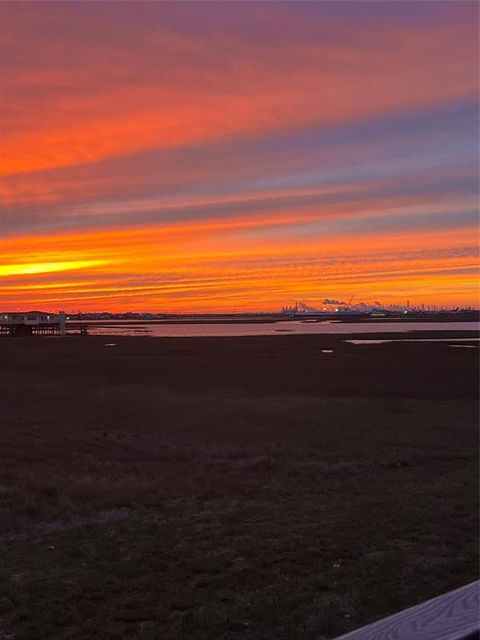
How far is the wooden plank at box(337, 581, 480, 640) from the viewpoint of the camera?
1.83m

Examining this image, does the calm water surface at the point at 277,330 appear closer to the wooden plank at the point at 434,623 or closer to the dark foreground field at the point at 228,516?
the dark foreground field at the point at 228,516

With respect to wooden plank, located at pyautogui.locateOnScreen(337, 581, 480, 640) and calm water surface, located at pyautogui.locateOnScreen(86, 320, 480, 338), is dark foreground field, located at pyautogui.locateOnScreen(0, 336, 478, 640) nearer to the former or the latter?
wooden plank, located at pyautogui.locateOnScreen(337, 581, 480, 640)

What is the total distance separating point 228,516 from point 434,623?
6726mm

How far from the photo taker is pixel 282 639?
4.72 metres

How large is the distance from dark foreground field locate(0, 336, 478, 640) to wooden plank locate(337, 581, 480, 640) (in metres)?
3.10

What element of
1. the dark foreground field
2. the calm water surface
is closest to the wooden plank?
the dark foreground field

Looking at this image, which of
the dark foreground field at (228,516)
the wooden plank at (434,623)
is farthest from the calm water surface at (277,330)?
the wooden plank at (434,623)

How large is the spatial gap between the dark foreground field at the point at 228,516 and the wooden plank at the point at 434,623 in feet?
10.2

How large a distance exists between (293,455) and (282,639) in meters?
7.70

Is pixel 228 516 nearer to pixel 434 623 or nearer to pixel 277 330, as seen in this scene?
pixel 434 623

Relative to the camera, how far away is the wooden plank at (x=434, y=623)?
1.83m

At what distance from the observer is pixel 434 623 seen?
1.93m

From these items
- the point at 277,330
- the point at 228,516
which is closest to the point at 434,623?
the point at 228,516

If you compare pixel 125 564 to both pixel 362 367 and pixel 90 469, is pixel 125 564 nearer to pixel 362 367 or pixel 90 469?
pixel 90 469
